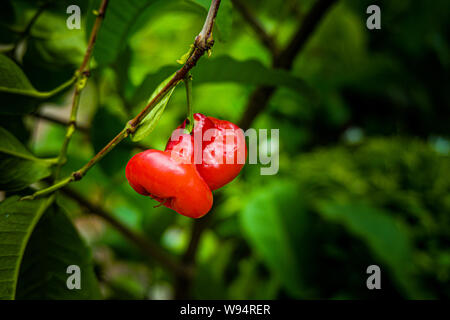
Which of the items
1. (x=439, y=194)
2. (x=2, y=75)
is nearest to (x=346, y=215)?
(x=439, y=194)

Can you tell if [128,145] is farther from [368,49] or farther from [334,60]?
[368,49]

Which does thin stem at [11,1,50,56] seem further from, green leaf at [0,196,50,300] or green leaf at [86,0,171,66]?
green leaf at [0,196,50,300]

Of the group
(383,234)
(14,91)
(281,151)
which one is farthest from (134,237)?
(281,151)

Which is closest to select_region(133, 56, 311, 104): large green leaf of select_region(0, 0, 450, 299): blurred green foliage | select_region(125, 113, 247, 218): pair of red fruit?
select_region(0, 0, 450, 299): blurred green foliage

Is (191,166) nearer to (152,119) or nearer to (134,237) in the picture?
(152,119)

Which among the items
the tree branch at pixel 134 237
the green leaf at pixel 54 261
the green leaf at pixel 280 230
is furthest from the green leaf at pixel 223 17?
the green leaf at pixel 280 230
